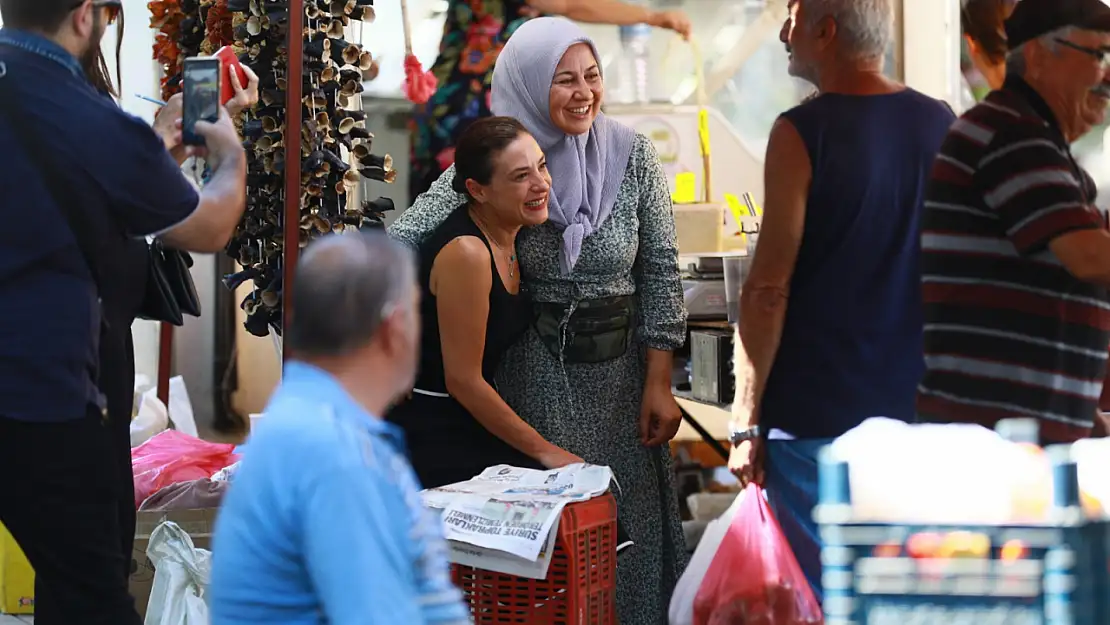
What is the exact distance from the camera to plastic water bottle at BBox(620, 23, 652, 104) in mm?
4047

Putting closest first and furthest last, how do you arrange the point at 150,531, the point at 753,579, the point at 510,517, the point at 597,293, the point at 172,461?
the point at 753,579 → the point at 510,517 → the point at 597,293 → the point at 150,531 → the point at 172,461

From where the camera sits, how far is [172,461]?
3.69 metres

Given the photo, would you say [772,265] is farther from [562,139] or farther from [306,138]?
[306,138]

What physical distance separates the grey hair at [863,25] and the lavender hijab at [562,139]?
771 mm

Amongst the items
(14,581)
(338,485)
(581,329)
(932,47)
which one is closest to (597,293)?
(581,329)

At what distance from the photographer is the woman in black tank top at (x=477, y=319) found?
278cm

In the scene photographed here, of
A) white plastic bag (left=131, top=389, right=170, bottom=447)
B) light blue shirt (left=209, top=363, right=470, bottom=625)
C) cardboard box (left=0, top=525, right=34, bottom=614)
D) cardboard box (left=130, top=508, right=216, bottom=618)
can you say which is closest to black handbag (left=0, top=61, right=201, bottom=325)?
light blue shirt (left=209, top=363, right=470, bottom=625)

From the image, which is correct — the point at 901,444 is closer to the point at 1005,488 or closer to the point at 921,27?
the point at 1005,488

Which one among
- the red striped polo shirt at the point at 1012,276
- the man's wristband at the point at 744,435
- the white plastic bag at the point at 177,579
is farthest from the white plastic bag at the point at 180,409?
the red striped polo shirt at the point at 1012,276

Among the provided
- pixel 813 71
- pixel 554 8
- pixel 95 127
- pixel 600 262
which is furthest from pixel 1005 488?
pixel 554 8

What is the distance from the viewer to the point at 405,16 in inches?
133

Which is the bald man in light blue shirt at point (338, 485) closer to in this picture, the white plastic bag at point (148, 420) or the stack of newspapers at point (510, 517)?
the stack of newspapers at point (510, 517)

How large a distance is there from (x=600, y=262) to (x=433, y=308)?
38 centimetres

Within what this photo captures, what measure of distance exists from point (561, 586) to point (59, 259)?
41.4 inches
